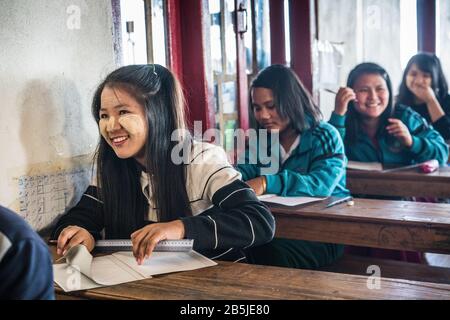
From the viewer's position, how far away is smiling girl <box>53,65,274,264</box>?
1560 millimetres

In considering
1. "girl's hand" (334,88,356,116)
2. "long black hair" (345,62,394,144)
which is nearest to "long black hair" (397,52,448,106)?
"long black hair" (345,62,394,144)

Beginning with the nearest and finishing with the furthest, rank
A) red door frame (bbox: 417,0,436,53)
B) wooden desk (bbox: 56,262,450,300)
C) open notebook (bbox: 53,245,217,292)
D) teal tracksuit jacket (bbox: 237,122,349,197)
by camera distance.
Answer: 1. wooden desk (bbox: 56,262,450,300)
2. open notebook (bbox: 53,245,217,292)
3. teal tracksuit jacket (bbox: 237,122,349,197)
4. red door frame (bbox: 417,0,436,53)

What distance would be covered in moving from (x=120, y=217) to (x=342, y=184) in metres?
1.18

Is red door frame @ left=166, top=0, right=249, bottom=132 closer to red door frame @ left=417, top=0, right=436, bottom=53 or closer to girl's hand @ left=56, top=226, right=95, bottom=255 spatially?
girl's hand @ left=56, top=226, right=95, bottom=255

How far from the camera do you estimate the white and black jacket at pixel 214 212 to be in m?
1.41

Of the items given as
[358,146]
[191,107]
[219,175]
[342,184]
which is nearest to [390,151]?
[358,146]

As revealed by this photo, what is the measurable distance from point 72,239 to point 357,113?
77.9 inches

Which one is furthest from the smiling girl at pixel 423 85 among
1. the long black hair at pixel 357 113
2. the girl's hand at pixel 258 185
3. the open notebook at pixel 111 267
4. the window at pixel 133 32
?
the open notebook at pixel 111 267

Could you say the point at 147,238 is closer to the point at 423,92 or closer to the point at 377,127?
the point at 377,127

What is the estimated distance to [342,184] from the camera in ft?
8.10

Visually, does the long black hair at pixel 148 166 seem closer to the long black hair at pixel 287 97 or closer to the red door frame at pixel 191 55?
the red door frame at pixel 191 55

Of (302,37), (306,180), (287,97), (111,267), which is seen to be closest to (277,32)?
(302,37)

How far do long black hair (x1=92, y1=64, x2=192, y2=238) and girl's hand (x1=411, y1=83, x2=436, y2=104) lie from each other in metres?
2.52
